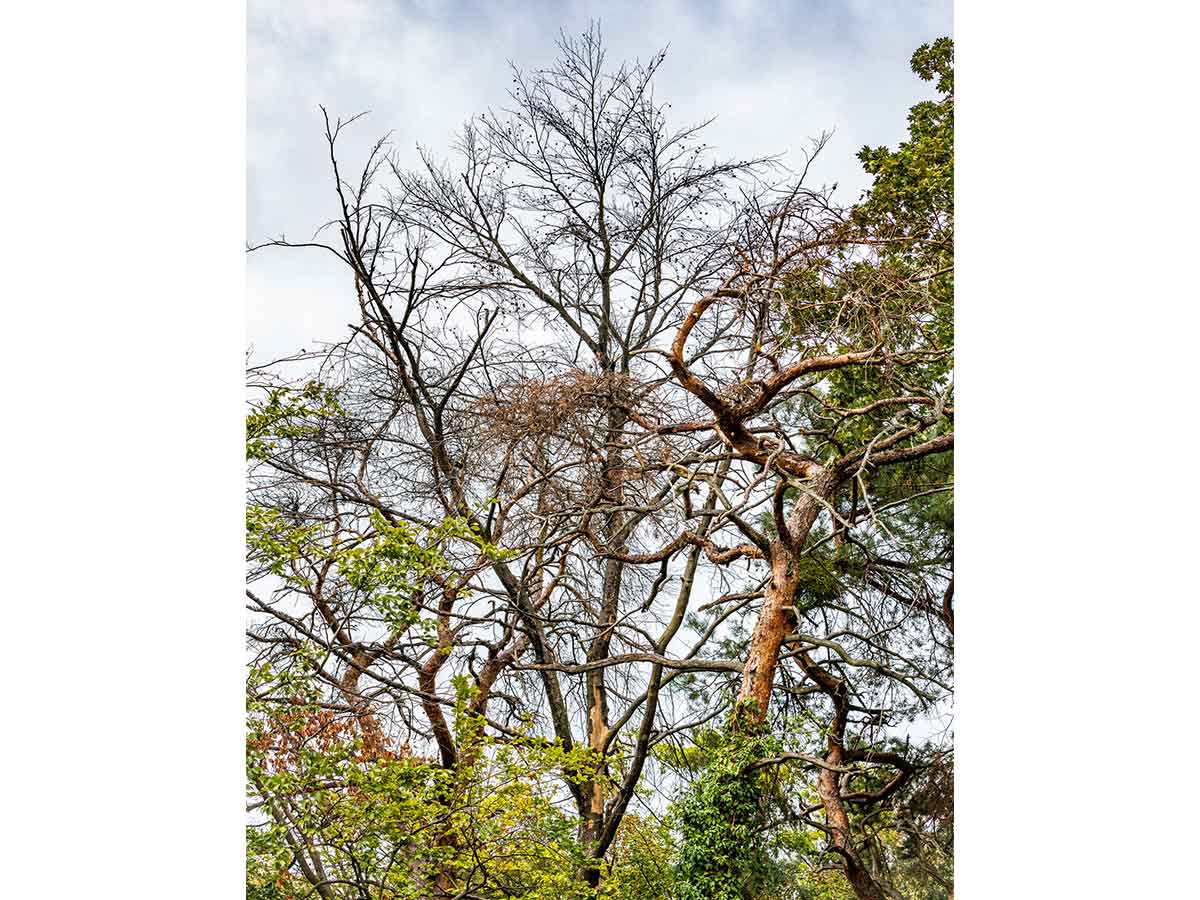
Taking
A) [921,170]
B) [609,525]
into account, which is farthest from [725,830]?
[921,170]

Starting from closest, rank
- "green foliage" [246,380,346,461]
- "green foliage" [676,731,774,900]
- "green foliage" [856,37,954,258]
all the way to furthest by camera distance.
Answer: "green foliage" [676,731,774,900] < "green foliage" [246,380,346,461] < "green foliage" [856,37,954,258]

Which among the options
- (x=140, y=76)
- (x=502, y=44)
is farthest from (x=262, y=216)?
(x=140, y=76)

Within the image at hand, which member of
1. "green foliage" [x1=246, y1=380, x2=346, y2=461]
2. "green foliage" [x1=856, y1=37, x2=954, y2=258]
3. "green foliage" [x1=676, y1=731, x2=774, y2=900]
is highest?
"green foliage" [x1=856, y1=37, x2=954, y2=258]

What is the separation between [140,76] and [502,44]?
3769 mm

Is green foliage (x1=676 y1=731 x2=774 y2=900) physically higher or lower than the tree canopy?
lower

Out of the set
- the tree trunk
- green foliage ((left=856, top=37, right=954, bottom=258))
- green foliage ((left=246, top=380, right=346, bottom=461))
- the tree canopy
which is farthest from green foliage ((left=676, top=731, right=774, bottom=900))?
green foliage ((left=856, top=37, right=954, bottom=258))

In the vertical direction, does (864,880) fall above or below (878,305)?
below

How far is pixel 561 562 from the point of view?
21.6ft

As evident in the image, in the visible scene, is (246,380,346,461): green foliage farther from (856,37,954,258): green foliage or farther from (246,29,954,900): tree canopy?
(856,37,954,258): green foliage

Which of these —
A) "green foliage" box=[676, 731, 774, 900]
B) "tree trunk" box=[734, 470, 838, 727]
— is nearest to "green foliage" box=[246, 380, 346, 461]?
"tree trunk" box=[734, 470, 838, 727]

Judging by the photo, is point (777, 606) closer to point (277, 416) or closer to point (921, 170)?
point (921, 170)

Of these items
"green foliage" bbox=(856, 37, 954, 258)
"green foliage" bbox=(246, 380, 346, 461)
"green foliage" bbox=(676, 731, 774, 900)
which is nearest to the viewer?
"green foliage" bbox=(676, 731, 774, 900)

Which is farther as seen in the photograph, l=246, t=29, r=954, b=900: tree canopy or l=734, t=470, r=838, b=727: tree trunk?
l=734, t=470, r=838, b=727: tree trunk
